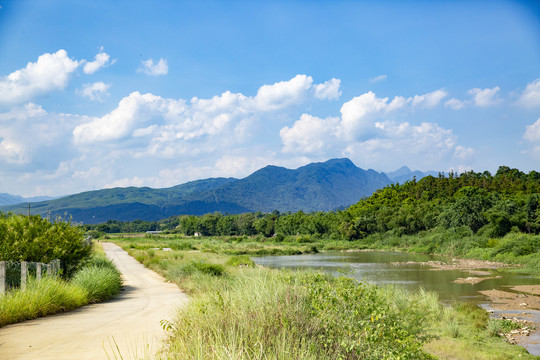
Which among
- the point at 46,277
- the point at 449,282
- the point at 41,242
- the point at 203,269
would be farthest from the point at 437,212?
the point at 46,277

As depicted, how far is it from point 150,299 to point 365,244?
68.0m

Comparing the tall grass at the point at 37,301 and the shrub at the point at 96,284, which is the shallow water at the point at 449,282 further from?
the tall grass at the point at 37,301

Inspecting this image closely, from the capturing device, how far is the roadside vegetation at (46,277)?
1038cm

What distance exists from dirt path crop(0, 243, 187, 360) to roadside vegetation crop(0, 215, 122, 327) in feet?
1.14

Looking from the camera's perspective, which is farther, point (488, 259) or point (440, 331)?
point (488, 259)

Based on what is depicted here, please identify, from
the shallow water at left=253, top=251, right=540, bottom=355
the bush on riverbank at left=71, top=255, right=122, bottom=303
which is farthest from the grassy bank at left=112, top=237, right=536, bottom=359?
the shallow water at left=253, top=251, right=540, bottom=355

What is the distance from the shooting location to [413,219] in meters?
75.8

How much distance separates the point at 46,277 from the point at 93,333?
4798 mm

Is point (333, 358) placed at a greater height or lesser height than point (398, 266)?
greater

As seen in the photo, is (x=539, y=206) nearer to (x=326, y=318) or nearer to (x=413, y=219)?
(x=413, y=219)

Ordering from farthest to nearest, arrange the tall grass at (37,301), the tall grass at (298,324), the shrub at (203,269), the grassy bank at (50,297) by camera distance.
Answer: the shrub at (203,269), the grassy bank at (50,297), the tall grass at (37,301), the tall grass at (298,324)

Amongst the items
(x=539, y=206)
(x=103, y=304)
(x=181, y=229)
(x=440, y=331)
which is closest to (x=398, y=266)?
(x=539, y=206)

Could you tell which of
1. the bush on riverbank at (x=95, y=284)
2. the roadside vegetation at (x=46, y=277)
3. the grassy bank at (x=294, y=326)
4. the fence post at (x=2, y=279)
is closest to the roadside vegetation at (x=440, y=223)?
the bush on riverbank at (x=95, y=284)

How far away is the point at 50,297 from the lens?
1130cm
